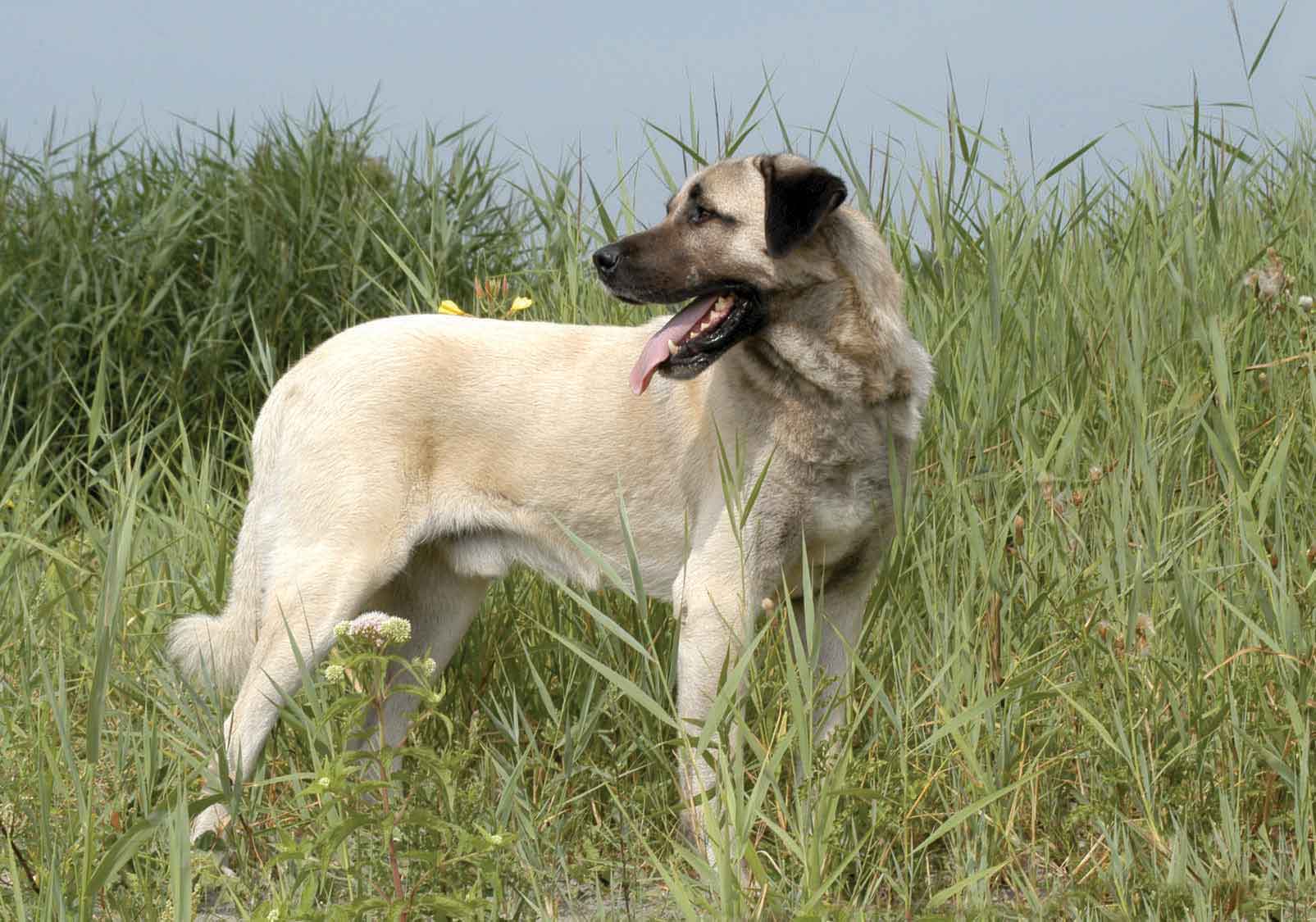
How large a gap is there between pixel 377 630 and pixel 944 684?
1340 mm

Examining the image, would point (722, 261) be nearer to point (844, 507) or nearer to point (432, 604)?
point (844, 507)

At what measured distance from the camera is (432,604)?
405 cm

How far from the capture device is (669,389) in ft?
12.8

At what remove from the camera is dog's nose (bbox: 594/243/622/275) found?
3.52 metres

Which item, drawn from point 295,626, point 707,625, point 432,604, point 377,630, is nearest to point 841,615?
point 707,625

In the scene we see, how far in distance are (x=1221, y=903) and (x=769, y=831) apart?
3.04 ft

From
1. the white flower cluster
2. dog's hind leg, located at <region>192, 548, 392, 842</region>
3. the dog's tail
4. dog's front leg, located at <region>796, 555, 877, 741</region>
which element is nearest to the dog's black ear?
dog's front leg, located at <region>796, 555, 877, 741</region>

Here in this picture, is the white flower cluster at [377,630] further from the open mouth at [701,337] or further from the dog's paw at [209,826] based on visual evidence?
the open mouth at [701,337]

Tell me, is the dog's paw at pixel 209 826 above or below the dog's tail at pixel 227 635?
below

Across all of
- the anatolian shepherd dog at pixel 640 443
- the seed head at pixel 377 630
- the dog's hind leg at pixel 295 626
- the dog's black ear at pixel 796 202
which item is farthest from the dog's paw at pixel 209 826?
the dog's black ear at pixel 796 202

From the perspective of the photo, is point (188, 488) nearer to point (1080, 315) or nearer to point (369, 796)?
point (369, 796)

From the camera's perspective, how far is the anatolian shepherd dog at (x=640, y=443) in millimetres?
3473

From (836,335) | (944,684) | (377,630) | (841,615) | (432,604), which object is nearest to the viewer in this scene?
(377,630)

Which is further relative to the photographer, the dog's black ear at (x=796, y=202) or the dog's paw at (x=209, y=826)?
the dog's black ear at (x=796, y=202)
